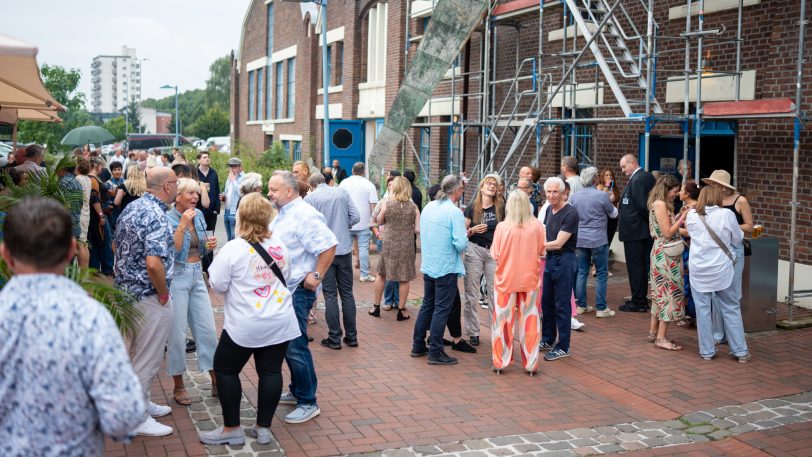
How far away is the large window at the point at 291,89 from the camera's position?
31844 mm

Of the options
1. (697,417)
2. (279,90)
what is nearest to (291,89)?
(279,90)

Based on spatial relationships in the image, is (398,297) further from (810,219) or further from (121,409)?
(121,409)

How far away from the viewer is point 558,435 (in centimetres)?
606

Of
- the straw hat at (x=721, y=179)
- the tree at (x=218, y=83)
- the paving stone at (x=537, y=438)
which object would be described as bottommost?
the paving stone at (x=537, y=438)

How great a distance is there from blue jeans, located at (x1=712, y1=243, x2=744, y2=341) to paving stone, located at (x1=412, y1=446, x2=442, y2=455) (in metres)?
3.88

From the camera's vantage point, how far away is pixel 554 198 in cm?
838

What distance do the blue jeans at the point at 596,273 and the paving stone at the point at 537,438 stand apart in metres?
4.25

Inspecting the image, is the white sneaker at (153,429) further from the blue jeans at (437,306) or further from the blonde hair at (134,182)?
the blonde hair at (134,182)

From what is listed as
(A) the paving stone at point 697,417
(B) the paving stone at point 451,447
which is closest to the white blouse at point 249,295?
(B) the paving stone at point 451,447

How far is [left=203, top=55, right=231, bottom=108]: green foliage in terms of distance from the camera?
120812 millimetres

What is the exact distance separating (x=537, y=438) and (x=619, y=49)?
920cm

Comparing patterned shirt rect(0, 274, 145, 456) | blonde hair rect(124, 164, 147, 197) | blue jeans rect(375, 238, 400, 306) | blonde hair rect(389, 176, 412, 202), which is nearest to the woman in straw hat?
blonde hair rect(389, 176, 412, 202)

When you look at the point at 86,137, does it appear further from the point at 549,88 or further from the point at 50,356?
the point at 50,356

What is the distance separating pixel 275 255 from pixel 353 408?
171cm
